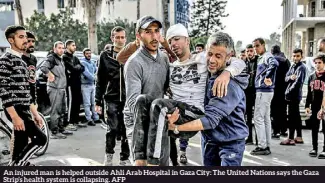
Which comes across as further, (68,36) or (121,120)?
(68,36)

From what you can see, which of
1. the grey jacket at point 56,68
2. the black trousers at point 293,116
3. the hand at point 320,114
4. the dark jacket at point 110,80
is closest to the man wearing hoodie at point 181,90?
the dark jacket at point 110,80

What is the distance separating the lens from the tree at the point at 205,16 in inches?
651

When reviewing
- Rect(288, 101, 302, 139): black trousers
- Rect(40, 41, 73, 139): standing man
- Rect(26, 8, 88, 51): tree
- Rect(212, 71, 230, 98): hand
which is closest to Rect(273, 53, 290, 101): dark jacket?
Rect(288, 101, 302, 139): black trousers

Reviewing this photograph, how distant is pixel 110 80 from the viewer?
3480 mm

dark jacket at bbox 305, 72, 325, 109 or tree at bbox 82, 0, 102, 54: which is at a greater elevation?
tree at bbox 82, 0, 102, 54

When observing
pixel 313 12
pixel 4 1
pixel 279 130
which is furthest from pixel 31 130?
pixel 313 12

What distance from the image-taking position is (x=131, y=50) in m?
2.45

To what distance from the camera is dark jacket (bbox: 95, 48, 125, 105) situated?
3436 mm

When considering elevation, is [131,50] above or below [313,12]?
below

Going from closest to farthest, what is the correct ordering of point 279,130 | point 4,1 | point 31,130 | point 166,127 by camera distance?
point 166,127, point 31,130, point 279,130, point 4,1

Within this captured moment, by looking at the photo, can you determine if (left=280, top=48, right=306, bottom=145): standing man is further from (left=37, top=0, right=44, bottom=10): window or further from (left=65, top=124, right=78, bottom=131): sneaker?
(left=37, top=0, right=44, bottom=10): window
